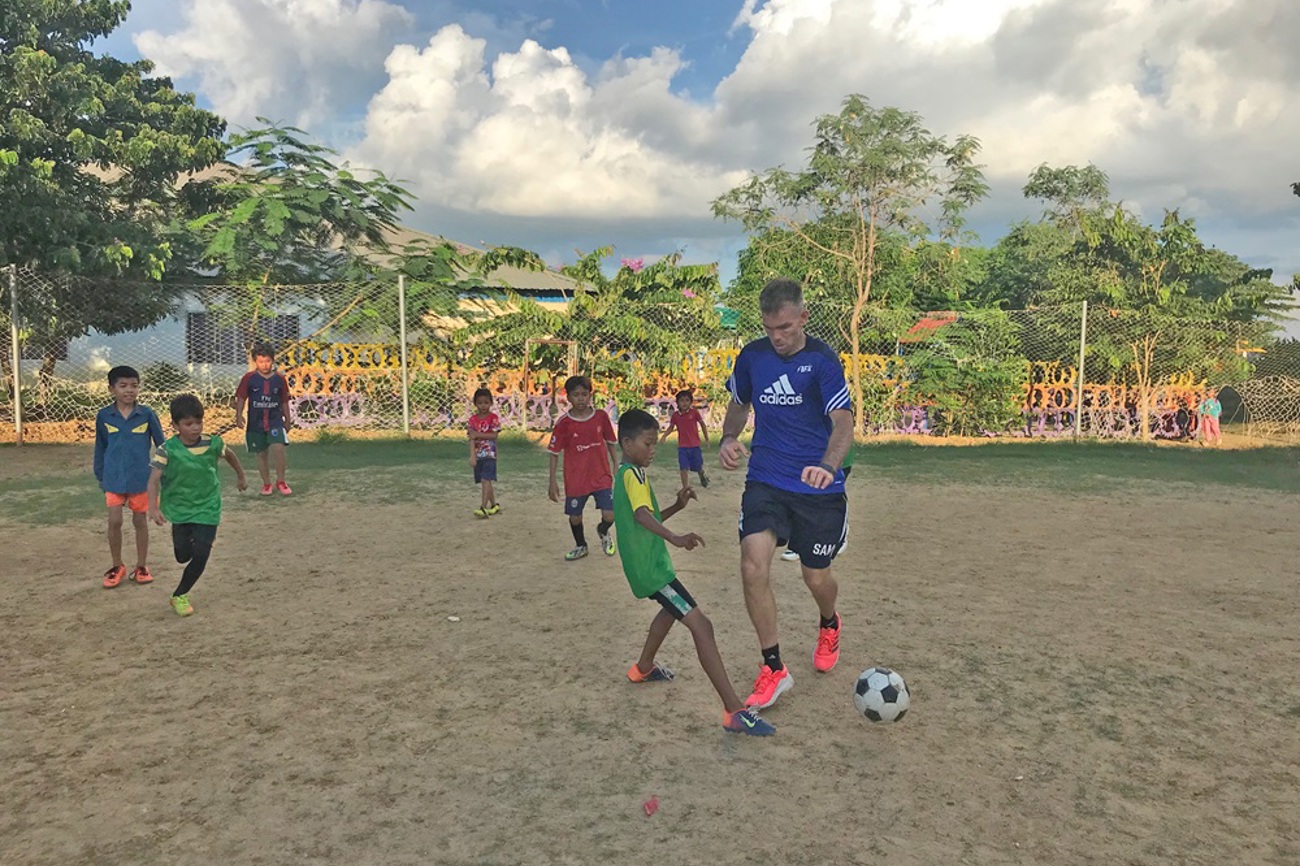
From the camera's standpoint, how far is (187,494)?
216 inches

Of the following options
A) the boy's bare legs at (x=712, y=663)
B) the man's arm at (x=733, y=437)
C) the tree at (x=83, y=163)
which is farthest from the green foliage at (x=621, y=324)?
the boy's bare legs at (x=712, y=663)

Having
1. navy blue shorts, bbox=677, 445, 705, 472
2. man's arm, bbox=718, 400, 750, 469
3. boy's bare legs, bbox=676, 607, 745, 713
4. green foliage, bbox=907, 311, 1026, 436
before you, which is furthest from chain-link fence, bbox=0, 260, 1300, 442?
boy's bare legs, bbox=676, 607, 745, 713

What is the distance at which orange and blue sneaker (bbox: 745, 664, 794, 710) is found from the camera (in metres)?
3.89

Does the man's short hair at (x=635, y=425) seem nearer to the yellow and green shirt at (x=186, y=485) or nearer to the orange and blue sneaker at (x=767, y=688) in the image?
the orange and blue sneaker at (x=767, y=688)

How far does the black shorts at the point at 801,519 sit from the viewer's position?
4.07m

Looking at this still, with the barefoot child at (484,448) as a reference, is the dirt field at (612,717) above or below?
below

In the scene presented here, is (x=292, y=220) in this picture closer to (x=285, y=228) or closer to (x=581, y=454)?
(x=285, y=228)

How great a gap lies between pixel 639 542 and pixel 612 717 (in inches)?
29.9

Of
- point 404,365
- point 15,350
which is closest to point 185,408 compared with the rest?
point 404,365

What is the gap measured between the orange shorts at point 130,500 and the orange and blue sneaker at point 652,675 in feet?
12.7

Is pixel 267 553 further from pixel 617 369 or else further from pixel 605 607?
pixel 617 369

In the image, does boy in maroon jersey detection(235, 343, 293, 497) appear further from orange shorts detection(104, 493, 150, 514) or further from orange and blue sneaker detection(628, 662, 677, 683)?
orange and blue sneaker detection(628, 662, 677, 683)

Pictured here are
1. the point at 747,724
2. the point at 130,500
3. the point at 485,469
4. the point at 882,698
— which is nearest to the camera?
the point at 747,724

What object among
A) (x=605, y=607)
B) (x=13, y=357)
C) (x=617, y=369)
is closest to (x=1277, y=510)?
(x=605, y=607)
